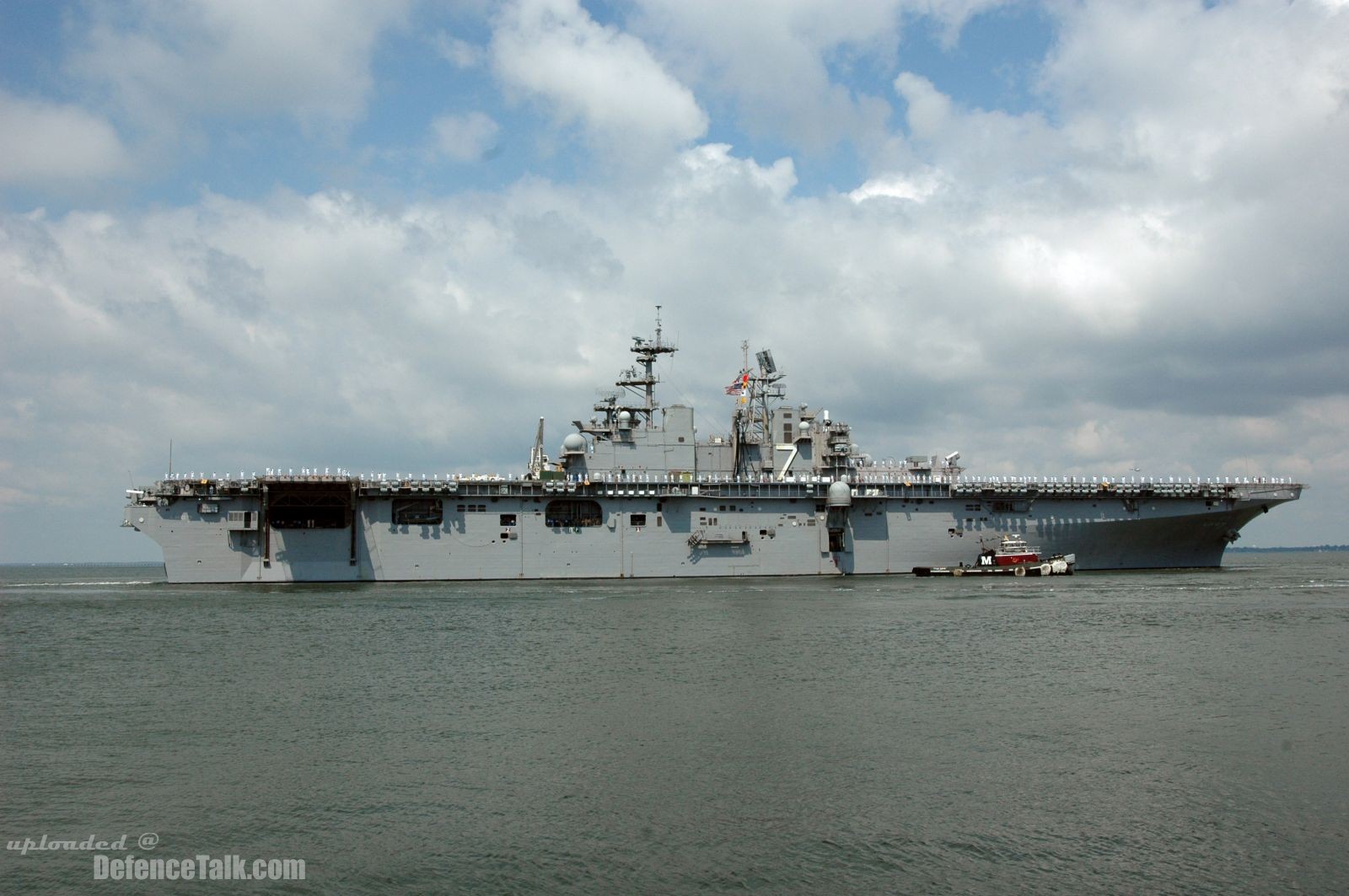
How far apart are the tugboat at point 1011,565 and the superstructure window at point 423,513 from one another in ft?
68.5

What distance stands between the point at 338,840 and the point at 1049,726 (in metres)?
9.76

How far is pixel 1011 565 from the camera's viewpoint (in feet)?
142

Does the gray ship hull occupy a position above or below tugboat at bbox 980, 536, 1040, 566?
above

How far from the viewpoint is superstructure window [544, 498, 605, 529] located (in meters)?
42.0

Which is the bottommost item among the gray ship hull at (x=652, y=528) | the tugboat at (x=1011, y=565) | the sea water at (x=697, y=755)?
the sea water at (x=697, y=755)

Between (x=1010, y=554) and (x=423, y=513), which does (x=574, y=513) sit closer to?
(x=423, y=513)

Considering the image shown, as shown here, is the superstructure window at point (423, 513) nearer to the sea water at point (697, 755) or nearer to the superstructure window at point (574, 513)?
the superstructure window at point (574, 513)

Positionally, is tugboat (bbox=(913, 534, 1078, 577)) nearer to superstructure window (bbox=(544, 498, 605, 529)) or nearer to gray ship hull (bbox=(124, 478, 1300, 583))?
gray ship hull (bbox=(124, 478, 1300, 583))

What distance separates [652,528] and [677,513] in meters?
1.27

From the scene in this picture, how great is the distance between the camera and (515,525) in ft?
136

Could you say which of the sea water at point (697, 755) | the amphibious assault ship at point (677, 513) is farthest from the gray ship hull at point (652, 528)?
the sea water at point (697, 755)

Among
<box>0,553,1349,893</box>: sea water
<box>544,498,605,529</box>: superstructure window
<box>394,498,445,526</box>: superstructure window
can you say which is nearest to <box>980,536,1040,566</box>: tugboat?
<box>544,498,605,529</box>: superstructure window

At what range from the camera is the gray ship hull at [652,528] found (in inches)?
1581

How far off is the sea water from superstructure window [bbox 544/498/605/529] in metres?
16.4
